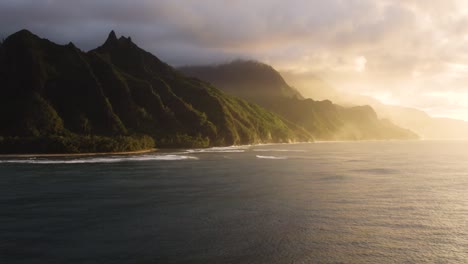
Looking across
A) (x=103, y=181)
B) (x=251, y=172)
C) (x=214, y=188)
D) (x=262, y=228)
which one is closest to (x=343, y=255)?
(x=262, y=228)

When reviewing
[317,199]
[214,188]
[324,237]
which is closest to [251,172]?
[214,188]

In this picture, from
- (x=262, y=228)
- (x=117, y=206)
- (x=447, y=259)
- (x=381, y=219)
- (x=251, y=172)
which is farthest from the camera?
(x=251, y=172)

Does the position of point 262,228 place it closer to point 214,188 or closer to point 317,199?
point 317,199

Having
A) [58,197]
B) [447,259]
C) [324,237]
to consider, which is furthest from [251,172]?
[447,259]

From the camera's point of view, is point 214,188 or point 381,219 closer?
point 381,219

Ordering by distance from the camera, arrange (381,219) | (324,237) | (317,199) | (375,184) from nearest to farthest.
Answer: (324,237), (381,219), (317,199), (375,184)

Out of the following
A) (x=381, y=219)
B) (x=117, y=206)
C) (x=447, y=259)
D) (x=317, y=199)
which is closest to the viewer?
(x=447, y=259)

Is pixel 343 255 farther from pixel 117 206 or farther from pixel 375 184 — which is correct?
pixel 375 184

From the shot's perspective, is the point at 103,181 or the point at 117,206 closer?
the point at 117,206

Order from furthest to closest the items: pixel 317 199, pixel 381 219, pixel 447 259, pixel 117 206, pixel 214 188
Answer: pixel 214 188, pixel 317 199, pixel 117 206, pixel 381 219, pixel 447 259
